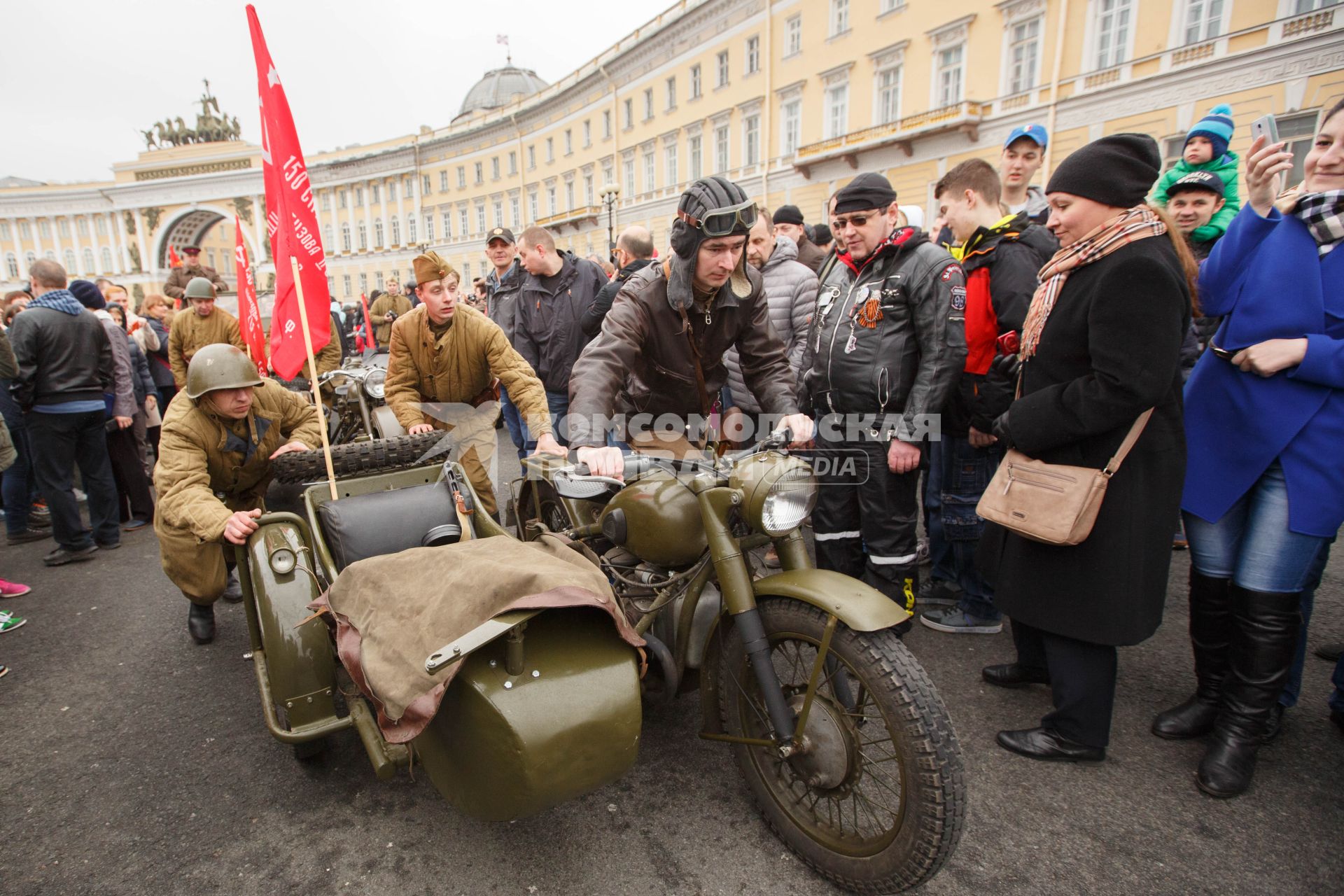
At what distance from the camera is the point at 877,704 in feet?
5.51

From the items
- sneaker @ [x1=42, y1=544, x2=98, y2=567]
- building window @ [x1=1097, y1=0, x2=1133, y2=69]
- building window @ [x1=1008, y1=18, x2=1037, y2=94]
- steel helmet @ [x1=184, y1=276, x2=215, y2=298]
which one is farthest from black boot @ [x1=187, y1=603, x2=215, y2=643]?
building window @ [x1=1008, y1=18, x2=1037, y2=94]

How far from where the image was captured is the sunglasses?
83.3 inches

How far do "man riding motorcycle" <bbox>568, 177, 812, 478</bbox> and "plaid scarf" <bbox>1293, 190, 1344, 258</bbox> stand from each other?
1.61 meters

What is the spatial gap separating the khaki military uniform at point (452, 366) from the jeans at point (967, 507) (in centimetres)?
220

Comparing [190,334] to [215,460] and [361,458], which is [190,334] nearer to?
[215,460]

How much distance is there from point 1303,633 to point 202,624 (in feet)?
15.6

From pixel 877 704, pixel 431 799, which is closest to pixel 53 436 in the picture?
pixel 431 799

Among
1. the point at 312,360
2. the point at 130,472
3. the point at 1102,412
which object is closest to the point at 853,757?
the point at 1102,412

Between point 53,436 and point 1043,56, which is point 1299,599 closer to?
point 53,436

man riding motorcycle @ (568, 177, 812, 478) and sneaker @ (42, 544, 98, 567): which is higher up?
man riding motorcycle @ (568, 177, 812, 478)

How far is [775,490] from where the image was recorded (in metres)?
1.80

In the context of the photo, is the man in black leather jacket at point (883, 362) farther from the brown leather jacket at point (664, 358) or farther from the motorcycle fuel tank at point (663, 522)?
the motorcycle fuel tank at point (663, 522)

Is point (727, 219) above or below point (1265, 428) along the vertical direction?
above

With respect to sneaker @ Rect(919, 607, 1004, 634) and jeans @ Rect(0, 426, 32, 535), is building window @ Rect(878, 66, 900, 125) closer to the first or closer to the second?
sneaker @ Rect(919, 607, 1004, 634)
